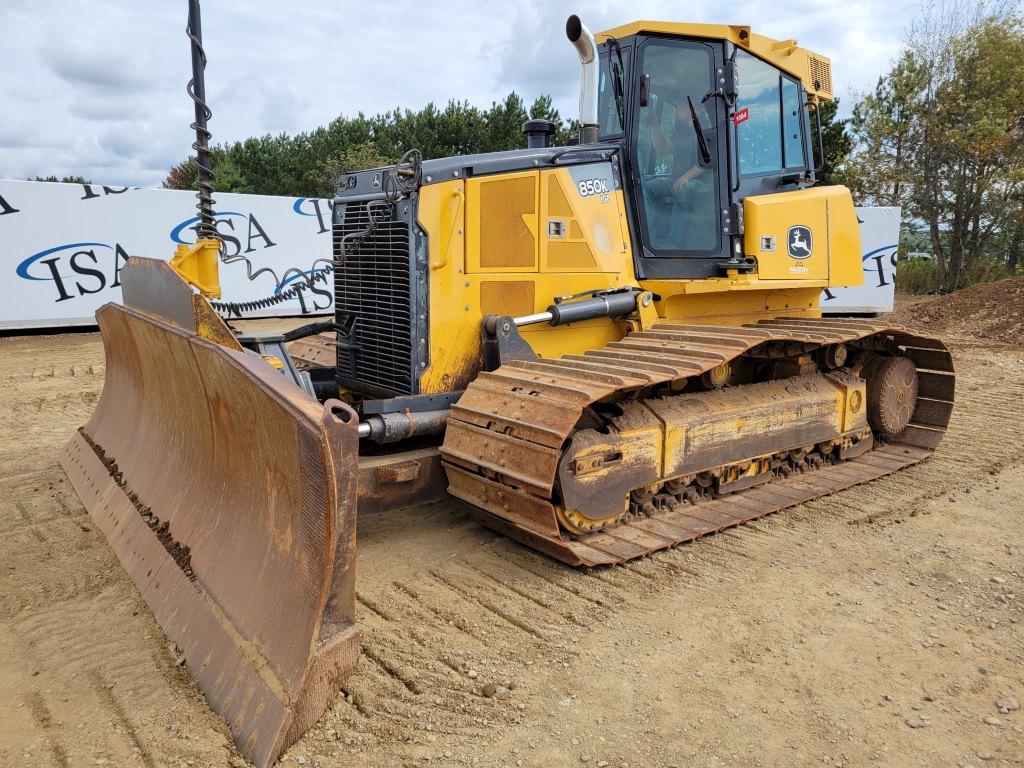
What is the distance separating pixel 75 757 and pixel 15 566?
1905 mm

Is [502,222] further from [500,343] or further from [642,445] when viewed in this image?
[642,445]

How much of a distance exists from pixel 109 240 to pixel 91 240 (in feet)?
0.94

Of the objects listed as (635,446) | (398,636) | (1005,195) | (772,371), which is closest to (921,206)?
(1005,195)

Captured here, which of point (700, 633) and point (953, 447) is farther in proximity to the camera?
point (953, 447)

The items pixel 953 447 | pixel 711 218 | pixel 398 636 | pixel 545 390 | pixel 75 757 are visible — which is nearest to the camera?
pixel 75 757

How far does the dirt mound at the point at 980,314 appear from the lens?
1473cm

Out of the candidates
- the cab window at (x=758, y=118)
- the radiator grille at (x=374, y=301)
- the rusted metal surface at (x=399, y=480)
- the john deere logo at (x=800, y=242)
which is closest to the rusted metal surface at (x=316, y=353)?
the radiator grille at (x=374, y=301)

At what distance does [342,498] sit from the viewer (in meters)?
2.62

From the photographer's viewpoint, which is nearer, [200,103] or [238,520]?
[238,520]

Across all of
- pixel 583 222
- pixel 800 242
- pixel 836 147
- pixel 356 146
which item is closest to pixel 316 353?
pixel 583 222

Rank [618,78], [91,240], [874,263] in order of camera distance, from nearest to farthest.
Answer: [618,78] → [91,240] → [874,263]

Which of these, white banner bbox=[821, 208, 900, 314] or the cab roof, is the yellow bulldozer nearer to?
the cab roof

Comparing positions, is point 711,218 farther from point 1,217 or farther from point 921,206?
point 921,206

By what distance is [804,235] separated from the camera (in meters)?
5.86
